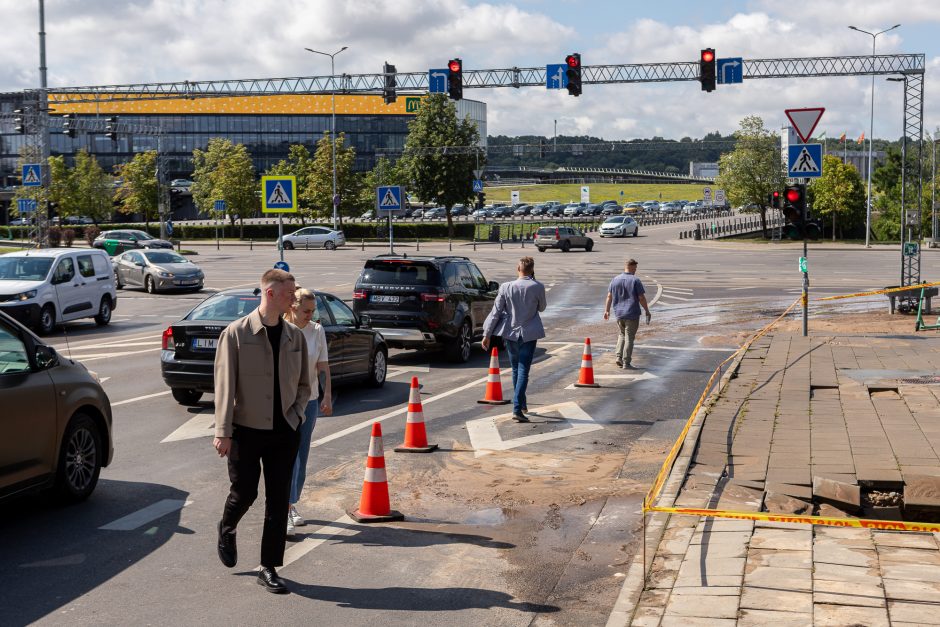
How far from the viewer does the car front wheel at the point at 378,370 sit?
48.4ft

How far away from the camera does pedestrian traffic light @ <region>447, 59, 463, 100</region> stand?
3619 centimetres

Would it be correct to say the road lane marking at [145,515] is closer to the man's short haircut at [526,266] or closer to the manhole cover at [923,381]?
the man's short haircut at [526,266]

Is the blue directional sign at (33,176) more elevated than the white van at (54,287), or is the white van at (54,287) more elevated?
the blue directional sign at (33,176)

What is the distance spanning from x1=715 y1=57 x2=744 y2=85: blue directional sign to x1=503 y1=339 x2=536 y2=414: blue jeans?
90.7 feet

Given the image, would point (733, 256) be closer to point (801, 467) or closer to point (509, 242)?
point (509, 242)

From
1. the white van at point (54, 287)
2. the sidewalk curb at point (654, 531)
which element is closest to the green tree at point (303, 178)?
the white van at point (54, 287)

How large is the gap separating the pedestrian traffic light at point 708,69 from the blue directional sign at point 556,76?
15.8ft

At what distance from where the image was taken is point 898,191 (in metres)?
81.0

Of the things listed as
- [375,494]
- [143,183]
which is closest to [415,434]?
[375,494]

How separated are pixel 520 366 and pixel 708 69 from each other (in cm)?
2447

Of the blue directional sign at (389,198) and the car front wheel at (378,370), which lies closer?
the car front wheel at (378,370)

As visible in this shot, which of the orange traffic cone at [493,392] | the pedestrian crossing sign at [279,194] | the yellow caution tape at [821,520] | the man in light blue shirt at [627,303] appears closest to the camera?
the yellow caution tape at [821,520]

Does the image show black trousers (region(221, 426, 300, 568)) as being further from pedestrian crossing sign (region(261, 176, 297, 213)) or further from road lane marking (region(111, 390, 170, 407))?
pedestrian crossing sign (region(261, 176, 297, 213))

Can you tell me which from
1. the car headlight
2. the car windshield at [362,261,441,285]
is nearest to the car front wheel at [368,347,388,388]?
the car windshield at [362,261,441,285]
